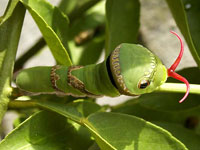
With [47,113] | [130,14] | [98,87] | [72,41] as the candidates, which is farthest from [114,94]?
[72,41]

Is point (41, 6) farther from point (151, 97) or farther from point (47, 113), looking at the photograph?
point (151, 97)

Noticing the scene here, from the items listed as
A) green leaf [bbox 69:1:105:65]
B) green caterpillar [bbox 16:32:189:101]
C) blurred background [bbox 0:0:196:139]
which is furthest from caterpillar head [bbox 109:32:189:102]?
blurred background [bbox 0:0:196:139]

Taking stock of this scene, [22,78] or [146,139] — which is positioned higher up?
[22,78]

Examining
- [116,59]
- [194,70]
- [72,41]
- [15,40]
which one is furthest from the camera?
[72,41]

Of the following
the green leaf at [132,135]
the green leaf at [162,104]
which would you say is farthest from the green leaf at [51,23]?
the green leaf at [162,104]

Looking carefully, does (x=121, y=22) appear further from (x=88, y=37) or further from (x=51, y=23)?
(x=88, y=37)

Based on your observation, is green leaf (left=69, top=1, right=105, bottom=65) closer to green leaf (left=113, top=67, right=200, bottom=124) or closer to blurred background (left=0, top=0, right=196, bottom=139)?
green leaf (left=113, top=67, right=200, bottom=124)
